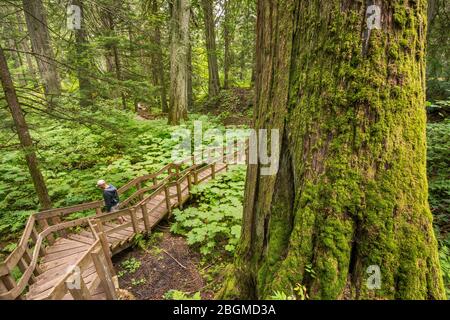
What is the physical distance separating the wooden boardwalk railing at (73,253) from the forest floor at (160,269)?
358 mm

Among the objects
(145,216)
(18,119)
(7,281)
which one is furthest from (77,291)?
(18,119)

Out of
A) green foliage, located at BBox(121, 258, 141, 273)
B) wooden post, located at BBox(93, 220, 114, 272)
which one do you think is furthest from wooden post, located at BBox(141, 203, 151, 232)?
wooden post, located at BBox(93, 220, 114, 272)

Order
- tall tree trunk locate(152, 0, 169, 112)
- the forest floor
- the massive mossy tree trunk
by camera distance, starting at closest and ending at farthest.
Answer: the massive mossy tree trunk, the forest floor, tall tree trunk locate(152, 0, 169, 112)

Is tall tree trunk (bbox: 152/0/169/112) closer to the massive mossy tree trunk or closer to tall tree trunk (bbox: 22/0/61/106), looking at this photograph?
tall tree trunk (bbox: 22/0/61/106)

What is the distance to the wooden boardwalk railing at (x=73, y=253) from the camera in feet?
12.3

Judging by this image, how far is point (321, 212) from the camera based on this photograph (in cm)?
217

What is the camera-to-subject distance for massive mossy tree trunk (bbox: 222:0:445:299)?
197 centimetres

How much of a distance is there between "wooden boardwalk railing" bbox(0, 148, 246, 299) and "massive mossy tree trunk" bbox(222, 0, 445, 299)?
3128mm

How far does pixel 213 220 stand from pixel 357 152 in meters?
5.16

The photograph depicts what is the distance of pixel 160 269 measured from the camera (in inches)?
230

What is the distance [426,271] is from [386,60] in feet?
5.46

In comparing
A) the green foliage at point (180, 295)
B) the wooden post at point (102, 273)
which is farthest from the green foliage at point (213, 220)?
the wooden post at point (102, 273)

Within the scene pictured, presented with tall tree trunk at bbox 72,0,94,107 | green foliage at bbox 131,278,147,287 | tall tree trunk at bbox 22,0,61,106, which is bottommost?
green foliage at bbox 131,278,147,287

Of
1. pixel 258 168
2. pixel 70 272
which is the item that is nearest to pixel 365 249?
pixel 258 168
